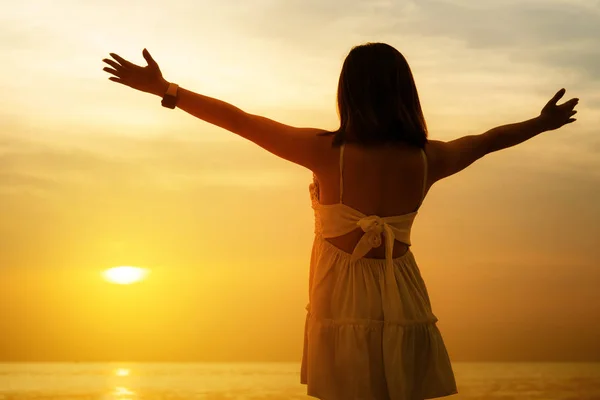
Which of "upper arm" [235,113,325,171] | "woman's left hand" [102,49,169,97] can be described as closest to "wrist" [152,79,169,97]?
"woman's left hand" [102,49,169,97]

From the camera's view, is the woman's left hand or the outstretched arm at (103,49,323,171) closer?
the outstretched arm at (103,49,323,171)

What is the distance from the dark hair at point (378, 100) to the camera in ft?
9.63

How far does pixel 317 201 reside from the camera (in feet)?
10.4

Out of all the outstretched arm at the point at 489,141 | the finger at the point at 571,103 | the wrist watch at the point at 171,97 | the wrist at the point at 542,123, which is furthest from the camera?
the finger at the point at 571,103

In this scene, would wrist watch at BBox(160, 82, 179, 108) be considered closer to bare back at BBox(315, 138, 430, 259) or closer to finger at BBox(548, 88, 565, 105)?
bare back at BBox(315, 138, 430, 259)

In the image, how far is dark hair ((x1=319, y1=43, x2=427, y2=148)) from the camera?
294 cm

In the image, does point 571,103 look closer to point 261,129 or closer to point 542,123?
point 542,123

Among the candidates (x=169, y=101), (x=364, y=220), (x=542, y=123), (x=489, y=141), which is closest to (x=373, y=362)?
(x=364, y=220)

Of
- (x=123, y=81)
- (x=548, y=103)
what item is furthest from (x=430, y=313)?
(x=123, y=81)

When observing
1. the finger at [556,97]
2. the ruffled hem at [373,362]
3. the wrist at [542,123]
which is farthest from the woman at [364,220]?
the finger at [556,97]

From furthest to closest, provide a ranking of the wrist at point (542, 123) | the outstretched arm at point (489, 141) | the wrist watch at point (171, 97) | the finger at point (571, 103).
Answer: the finger at point (571, 103)
the wrist at point (542, 123)
the outstretched arm at point (489, 141)
the wrist watch at point (171, 97)

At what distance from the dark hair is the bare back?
5 cm

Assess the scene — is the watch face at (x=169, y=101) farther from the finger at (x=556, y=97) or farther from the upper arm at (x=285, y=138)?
the finger at (x=556, y=97)

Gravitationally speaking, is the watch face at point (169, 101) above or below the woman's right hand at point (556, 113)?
below
